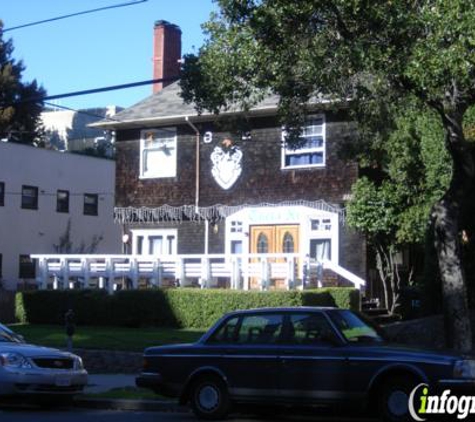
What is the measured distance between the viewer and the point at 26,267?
1542 inches

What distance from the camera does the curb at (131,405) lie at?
14.3 metres

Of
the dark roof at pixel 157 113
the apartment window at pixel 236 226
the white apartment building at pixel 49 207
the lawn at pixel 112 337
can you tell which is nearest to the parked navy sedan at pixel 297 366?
the lawn at pixel 112 337

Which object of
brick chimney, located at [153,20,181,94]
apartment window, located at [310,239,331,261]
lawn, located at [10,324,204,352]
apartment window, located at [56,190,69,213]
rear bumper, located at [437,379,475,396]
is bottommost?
lawn, located at [10,324,204,352]

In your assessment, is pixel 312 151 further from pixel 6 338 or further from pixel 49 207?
pixel 6 338

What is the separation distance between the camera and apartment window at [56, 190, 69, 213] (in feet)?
134

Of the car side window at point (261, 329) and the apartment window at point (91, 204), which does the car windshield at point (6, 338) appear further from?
the apartment window at point (91, 204)

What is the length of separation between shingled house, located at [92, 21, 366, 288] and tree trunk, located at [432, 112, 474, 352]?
10.6m

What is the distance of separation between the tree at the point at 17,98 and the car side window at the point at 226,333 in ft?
133

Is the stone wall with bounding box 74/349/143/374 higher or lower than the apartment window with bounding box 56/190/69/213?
lower

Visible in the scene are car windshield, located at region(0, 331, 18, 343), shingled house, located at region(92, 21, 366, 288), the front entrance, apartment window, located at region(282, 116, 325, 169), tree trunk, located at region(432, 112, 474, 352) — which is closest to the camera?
tree trunk, located at region(432, 112, 474, 352)

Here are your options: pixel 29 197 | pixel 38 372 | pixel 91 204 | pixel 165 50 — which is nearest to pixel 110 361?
pixel 38 372

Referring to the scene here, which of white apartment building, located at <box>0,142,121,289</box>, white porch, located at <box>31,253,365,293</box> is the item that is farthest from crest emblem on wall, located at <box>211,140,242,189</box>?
white apartment building, located at <box>0,142,121,289</box>

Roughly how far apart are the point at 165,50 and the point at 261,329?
2295 cm

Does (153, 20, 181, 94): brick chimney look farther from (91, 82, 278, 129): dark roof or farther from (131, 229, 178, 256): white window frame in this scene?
(131, 229, 178, 256): white window frame
